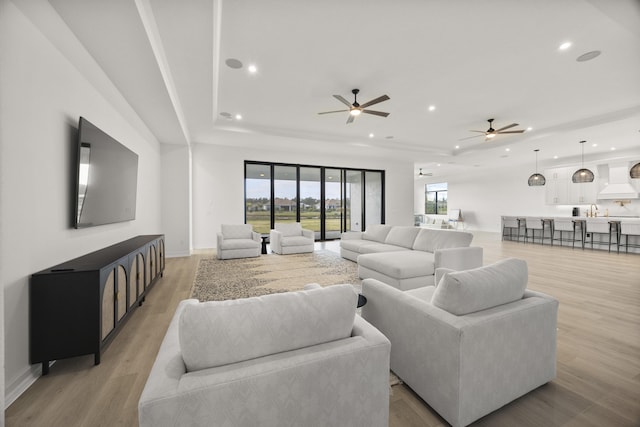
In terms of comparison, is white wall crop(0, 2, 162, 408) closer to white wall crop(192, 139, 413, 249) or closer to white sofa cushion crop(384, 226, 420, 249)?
white wall crop(192, 139, 413, 249)

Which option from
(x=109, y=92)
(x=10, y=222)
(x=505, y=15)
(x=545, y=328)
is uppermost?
(x=505, y=15)

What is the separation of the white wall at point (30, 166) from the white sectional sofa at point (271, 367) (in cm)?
125

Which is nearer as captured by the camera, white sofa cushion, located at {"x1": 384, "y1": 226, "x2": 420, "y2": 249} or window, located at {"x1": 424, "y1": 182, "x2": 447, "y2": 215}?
white sofa cushion, located at {"x1": 384, "y1": 226, "x2": 420, "y2": 249}

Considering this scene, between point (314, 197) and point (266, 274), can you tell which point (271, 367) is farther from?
point (314, 197)

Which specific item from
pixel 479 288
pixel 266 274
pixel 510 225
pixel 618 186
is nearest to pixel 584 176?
pixel 618 186

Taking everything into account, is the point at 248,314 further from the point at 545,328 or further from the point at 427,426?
the point at 545,328

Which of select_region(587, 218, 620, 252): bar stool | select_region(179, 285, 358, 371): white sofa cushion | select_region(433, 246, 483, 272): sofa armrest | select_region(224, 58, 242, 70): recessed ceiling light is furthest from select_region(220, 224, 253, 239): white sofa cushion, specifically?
select_region(587, 218, 620, 252): bar stool

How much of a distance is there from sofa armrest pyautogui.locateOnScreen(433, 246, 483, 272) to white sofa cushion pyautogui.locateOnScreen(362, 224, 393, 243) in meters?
1.91

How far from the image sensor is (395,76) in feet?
12.6

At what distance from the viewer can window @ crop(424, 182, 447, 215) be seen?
46.9 feet

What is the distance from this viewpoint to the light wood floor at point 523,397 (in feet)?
5.00

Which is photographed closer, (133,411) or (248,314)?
(248,314)

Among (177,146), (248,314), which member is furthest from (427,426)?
(177,146)

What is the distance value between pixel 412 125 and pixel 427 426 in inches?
235
